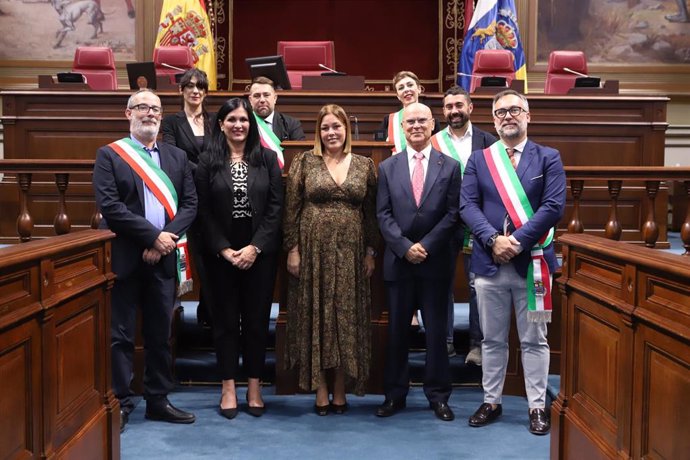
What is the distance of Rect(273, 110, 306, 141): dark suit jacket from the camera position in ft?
14.4

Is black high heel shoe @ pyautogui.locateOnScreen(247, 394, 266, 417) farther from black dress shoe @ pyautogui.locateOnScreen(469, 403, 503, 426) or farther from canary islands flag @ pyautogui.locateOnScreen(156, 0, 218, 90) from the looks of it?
canary islands flag @ pyautogui.locateOnScreen(156, 0, 218, 90)

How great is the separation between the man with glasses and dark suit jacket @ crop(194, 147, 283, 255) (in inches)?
32.8

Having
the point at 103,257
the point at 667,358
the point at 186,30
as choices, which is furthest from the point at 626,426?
the point at 186,30

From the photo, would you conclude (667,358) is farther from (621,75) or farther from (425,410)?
(621,75)

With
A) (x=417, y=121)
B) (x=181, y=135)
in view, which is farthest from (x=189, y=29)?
(x=417, y=121)

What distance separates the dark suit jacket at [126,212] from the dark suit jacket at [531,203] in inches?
48.1

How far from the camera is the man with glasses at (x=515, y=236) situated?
3225 mm

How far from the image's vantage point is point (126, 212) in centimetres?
324

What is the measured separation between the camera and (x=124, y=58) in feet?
29.8

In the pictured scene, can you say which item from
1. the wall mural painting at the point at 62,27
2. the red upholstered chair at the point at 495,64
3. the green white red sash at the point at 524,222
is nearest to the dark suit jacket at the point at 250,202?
the green white red sash at the point at 524,222

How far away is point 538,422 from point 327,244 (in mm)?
1169

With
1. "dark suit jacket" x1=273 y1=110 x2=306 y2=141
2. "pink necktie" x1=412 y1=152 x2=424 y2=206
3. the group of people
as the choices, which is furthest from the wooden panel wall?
"dark suit jacket" x1=273 y1=110 x2=306 y2=141

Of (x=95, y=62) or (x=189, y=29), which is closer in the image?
(x=95, y=62)

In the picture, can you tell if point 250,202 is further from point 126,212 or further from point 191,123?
point 191,123
